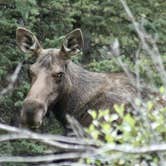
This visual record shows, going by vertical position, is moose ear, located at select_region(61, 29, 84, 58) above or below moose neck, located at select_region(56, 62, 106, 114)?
above

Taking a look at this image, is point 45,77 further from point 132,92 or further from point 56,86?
point 132,92

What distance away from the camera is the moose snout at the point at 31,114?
857 cm

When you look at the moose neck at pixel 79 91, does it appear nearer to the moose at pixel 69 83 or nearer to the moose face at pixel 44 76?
the moose at pixel 69 83

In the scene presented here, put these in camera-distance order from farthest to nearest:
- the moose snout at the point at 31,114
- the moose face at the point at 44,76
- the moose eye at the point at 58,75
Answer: the moose eye at the point at 58,75 → the moose face at the point at 44,76 → the moose snout at the point at 31,114

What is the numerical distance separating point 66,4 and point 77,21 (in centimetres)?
174

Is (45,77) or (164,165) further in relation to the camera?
(45,77)

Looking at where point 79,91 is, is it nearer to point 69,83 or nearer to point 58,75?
point 69,83

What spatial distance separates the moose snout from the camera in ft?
28.1

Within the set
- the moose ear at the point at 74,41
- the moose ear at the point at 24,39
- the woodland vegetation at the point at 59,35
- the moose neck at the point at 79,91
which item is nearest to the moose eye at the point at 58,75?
the moose neck at the point at 79,91

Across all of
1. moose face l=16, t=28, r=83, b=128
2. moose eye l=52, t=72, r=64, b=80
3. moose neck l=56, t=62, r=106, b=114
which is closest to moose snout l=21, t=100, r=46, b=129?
moose face l=16, t=28, r=83, b=128

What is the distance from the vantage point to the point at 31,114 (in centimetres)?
857

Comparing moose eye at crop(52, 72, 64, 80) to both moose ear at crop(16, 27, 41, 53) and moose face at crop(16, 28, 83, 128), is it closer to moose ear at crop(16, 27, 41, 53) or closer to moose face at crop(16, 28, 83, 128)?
moose face at crop(16, 28, 83, 128)

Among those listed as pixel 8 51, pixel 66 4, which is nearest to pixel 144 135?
pixel 8 51

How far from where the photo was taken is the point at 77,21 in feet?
48.8
